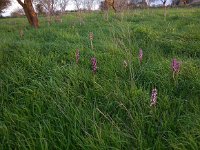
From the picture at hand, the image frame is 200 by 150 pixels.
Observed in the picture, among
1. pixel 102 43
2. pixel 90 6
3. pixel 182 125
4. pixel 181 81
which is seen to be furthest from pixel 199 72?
pixel 90 6

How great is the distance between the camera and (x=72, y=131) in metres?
2.08

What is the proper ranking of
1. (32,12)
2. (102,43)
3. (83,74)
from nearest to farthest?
(83,74)
(102,43)
(32,12)

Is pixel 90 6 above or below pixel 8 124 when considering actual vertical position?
above

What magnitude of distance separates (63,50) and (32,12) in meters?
6.80

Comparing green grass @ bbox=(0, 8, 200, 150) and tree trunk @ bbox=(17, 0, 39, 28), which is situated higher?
tree trunk @ bbox=(17, 0, 39, 28)

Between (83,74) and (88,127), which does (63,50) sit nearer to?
(83,74)

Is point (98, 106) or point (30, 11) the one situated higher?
point (30, 11)

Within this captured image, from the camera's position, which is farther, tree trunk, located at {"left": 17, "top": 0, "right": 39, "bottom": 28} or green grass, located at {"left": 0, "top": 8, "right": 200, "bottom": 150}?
tree trunk, located at {"left": 17, "top": 0, "right": 39, "bottom": 28}

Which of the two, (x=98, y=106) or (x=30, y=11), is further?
(x=30, y=11)

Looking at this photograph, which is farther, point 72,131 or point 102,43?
point 102,43

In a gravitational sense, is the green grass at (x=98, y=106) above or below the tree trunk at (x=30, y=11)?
below

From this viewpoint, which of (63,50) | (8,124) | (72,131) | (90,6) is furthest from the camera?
(90,6)

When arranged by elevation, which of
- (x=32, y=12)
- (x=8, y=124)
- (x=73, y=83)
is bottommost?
(x=8, y=124)

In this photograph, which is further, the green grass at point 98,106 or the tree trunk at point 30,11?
the tree trunk at point 30,11
